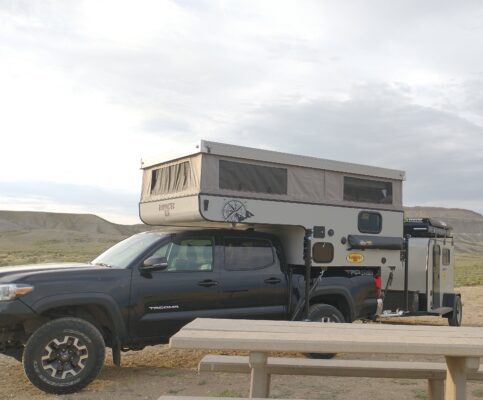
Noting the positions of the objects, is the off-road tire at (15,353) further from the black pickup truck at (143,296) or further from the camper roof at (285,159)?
the camper roof at (285,159)

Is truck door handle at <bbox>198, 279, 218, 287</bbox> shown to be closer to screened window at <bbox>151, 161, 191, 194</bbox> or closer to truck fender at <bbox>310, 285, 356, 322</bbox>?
screened window at <bbox>151, 161, 191, 194</bbox>

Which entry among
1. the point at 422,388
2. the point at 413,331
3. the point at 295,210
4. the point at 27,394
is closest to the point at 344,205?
the point at 295,210

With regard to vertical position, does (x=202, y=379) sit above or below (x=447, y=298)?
below

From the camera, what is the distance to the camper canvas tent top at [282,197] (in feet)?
24.3

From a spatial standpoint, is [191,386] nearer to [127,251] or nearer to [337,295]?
[127,251]

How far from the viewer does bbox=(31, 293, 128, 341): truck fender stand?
19.7ft

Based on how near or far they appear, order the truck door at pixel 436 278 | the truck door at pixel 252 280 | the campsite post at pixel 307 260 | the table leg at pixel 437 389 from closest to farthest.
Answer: the table leg at pixel 437 389
the truck door at pixel 252 280
the campsite post at pixel 307 260
the truck door at pixel 436 278

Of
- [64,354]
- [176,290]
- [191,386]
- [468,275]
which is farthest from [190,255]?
[468,275]

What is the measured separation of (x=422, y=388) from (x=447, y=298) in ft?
18.0

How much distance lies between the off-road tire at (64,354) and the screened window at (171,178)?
2.29 meters

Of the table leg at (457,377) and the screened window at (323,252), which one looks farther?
the screened window at (323,252)

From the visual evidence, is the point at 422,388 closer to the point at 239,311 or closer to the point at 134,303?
the point at 239,311

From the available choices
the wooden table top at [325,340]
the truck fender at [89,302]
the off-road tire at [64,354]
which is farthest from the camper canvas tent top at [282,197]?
the wooden table top at [325,340]

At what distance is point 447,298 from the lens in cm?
Answer: 1143
